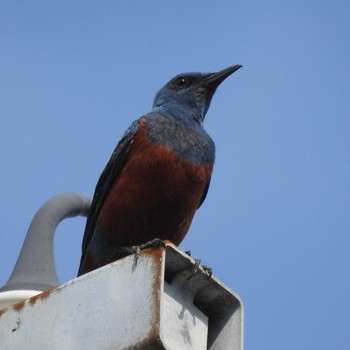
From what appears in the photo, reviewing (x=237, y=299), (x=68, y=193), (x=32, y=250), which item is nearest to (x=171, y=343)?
(x=237, y=299)

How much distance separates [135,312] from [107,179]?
414 cm

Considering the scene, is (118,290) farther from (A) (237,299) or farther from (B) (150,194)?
(B) (150,194)

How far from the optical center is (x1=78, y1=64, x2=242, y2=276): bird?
7.16 m

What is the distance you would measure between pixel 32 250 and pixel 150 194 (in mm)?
1095

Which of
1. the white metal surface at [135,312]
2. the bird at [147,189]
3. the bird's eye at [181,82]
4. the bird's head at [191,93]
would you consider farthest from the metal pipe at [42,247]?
the bird's eye at [181,82]

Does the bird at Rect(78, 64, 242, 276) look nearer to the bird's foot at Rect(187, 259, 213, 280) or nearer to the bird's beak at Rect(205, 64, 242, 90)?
the bird's beak at Rect(205, 64, 242, 90)

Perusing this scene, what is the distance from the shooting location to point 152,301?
3.60 metres

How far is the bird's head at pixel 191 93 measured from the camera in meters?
8.63

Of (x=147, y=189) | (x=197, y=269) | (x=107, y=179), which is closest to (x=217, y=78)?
(x=107, y=179)

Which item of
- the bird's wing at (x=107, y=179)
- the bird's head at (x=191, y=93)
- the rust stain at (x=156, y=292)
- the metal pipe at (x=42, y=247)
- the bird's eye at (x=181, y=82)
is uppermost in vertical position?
the bird's eye at (x=181, y=82)

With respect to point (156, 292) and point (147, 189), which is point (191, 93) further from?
point (156, 292)

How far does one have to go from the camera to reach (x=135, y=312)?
365 cm

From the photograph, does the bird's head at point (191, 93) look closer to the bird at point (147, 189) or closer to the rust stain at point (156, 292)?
the bird at point (147, 189)

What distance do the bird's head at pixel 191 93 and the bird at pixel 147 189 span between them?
2.10 ft
